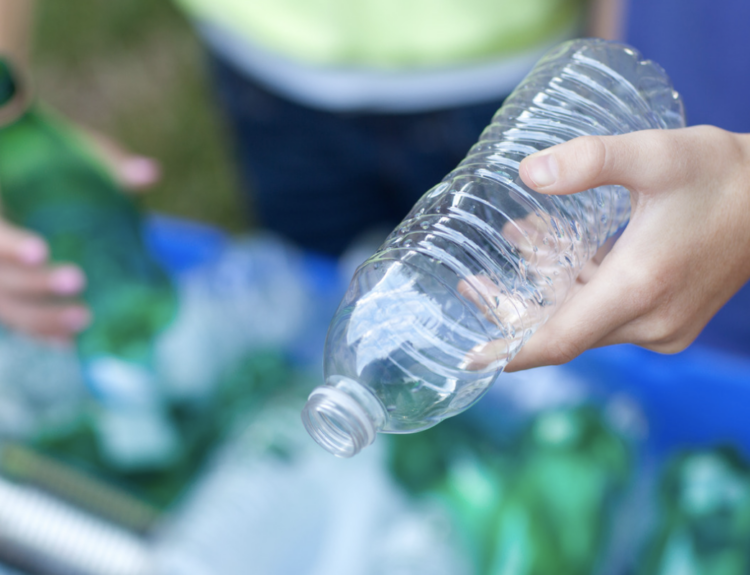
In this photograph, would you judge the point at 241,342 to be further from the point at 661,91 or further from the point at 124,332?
the point at 661,91

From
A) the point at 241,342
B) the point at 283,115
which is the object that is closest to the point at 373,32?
the point at 283,115

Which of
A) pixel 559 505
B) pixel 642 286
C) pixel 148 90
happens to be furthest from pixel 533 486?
pixel 148 90

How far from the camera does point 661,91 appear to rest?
2.10 ft

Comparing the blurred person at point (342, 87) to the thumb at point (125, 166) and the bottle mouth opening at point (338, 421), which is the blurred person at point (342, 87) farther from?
the bottle mouth opening at point (338, 421)

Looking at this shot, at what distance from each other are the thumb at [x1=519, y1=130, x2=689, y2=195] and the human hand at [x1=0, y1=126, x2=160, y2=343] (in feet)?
2.28

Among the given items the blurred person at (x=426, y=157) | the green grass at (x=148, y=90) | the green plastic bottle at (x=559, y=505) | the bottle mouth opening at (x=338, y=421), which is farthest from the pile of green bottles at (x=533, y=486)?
the green grass at (x=148, y=90)

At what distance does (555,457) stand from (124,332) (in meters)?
0.63

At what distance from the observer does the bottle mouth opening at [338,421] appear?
0.46 metres

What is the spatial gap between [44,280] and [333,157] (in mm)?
545

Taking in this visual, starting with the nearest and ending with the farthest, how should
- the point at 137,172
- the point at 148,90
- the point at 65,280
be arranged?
the point at 65,280
the point at 137,172
the point at 148,90

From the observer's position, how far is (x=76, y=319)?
1028 mm

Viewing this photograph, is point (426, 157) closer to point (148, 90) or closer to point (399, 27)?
point (399, 27)

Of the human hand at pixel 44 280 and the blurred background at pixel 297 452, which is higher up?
the human hand at pixel 44 280

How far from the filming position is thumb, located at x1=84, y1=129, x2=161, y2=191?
1.10 metres
